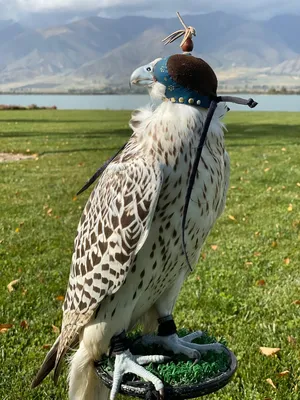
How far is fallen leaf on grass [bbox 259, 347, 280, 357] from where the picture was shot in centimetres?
335

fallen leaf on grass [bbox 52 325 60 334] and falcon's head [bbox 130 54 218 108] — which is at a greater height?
falcon's head [bbox 130 54 218 108]

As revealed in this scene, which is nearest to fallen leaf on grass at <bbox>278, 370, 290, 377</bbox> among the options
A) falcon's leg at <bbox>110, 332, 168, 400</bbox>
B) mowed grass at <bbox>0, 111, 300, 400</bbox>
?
mowed grass at <bbox>0, 111, 300, 400</bbox>

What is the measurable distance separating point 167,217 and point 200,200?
0.14 meters

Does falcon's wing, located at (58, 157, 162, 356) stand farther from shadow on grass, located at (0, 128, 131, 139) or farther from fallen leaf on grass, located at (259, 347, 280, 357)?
shadow on grass, located at (0, 128, 131, 139)

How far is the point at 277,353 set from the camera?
3373mm

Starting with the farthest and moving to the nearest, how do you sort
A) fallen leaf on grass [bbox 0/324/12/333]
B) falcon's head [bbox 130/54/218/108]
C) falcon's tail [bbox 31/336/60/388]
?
fallen leaf on grass [bbox 0/324/12/333] → falcon's tail [bbox 31/336/60/388] → falcon's head [bbox 130/54/218/108]

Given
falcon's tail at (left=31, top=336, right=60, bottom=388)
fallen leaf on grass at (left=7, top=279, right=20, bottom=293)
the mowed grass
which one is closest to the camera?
falcon's tail at (left=31, top=336, right=60, bottom=388)

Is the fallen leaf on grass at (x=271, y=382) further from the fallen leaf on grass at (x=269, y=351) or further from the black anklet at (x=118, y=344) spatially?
the black anklet at (x=118, y=344)

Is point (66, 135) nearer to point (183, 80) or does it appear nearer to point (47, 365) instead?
point (47, 365)

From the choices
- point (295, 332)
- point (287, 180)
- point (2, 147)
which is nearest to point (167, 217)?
point (295, 332)

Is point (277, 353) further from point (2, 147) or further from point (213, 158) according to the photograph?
point (2, 147)

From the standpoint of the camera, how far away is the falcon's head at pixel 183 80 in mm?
1769

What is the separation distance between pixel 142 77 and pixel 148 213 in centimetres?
52

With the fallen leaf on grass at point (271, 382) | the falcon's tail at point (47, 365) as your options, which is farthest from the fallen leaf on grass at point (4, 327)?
the fallen leaf on grass at point (271, 382)
